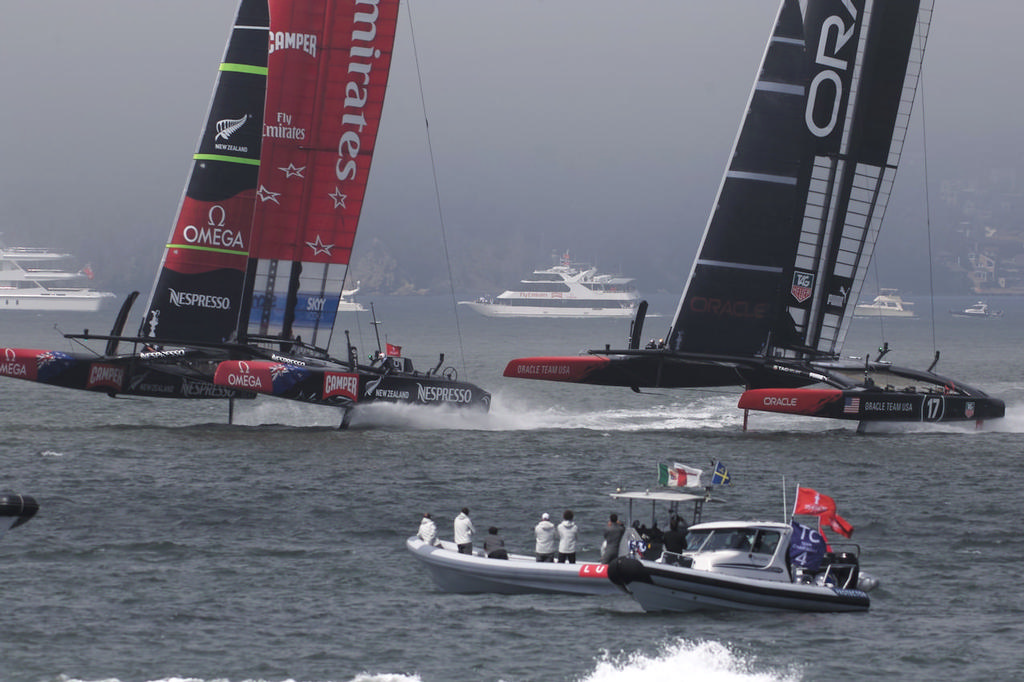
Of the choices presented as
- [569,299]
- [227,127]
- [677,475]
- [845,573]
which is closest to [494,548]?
[677,475]

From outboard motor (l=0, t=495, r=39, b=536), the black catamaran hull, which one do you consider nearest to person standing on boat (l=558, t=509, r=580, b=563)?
outboard motor (l=0, t=495, r=39, b=536)

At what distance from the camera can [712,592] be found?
18828 mm

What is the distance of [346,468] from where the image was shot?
1248 inches

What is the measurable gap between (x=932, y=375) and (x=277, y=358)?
1817cm

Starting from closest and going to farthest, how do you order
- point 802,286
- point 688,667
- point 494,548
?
point 688,667, point 494,548, point 802,286

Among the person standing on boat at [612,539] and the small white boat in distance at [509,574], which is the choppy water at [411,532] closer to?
the small white boat in distance at [509,574]

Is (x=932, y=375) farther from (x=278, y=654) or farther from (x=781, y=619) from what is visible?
(x=278, y=654)

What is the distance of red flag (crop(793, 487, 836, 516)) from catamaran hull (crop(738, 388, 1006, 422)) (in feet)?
48.8

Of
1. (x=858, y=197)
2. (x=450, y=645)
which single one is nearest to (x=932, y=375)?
(x=858, y=197)

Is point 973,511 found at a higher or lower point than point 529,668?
higher

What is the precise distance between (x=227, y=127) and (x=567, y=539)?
21.4 m

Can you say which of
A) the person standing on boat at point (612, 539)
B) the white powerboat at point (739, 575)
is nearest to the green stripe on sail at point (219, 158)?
the person standing on boat at point (612, 539)

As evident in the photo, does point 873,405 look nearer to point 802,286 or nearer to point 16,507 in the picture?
point 802,286

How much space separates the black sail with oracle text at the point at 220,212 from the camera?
36.8 m
